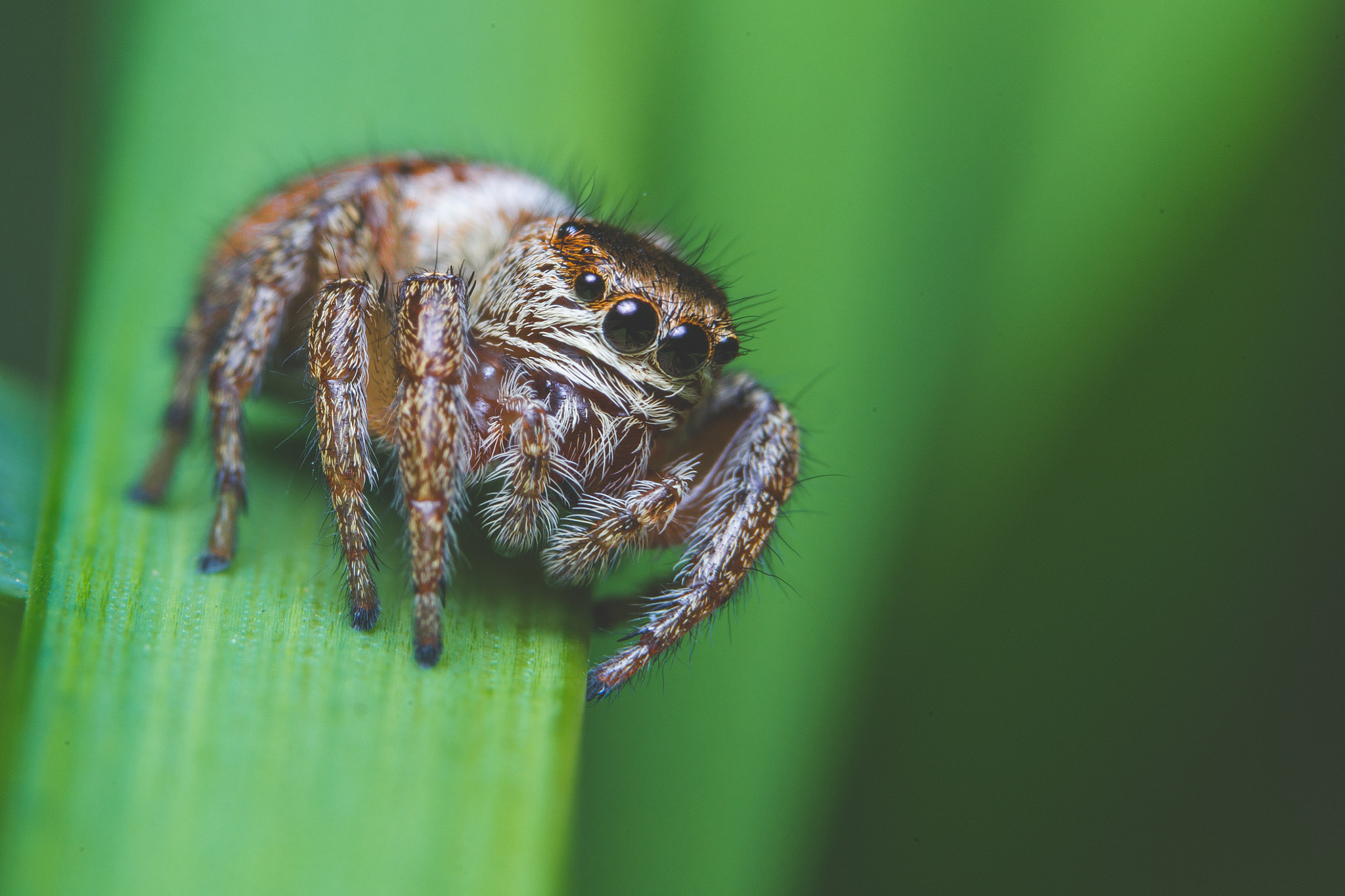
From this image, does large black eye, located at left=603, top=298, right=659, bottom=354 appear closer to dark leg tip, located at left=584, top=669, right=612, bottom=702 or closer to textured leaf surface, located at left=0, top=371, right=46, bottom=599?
dark leg tip, located at left=584, top=669, right=612, bottom=702

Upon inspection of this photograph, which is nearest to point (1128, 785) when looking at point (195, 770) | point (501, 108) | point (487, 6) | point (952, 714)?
point (952, 714)

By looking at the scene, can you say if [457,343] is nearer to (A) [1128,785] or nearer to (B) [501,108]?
(B) [501,108]

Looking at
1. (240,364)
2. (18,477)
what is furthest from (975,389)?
(18,477)

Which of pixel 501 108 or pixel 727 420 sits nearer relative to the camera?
pixel 727 420

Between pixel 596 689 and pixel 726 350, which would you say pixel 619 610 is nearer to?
pixel 596 689

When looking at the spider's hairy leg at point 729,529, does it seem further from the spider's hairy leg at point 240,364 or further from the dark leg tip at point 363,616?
the spider's hairy leg at point 240,364

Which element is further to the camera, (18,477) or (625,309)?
(18,477)

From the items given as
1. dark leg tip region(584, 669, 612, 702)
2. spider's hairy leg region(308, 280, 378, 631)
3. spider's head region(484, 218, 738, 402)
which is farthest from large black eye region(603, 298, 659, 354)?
dark leg tip region(584, 669, 612, 702)

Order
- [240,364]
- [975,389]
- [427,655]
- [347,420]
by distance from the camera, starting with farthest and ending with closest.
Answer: [975,389]
[240,364]
[347,420]
[427,655]
